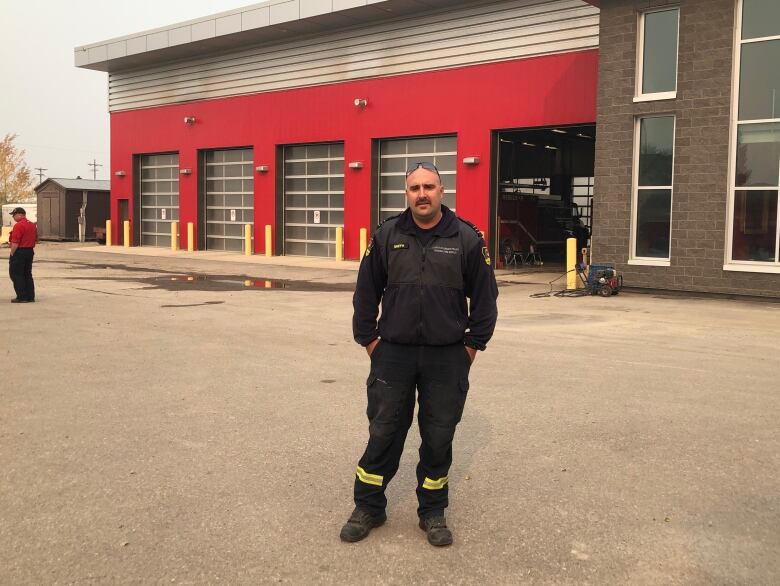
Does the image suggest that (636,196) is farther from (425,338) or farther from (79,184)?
(79,184)

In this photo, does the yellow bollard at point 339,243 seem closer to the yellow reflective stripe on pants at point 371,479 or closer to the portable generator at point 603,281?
the portable generator at point 603,281

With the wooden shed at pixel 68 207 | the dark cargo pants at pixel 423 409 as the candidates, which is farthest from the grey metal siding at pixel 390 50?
the dark cargo pants at pixel 423 409

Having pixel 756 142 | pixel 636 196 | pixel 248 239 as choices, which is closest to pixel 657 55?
pixel 756 142

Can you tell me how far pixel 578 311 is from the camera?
14.0 metres

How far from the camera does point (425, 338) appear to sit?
13.3ft

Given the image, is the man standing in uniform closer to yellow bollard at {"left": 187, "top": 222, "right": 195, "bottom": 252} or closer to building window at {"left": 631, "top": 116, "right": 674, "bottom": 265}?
building window at {"left": 631, "top": 116, "right": 674, "bottom": 265}

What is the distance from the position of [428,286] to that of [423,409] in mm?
637

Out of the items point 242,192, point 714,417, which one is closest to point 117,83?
Answer: point 242,192

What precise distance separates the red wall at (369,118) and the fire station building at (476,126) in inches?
2.6

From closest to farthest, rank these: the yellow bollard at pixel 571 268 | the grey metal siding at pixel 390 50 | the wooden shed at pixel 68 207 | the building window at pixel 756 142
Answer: the building window at pixel 756 142 < the yellow bollard at pixel 571 268 < the grey metal siding at pixel 390 50 < the wooden shed at pixel 68 207

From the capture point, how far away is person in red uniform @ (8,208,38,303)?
1415 centimetres

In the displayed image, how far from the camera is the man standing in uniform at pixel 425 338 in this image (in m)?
4.07

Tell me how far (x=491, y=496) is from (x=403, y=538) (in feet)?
2.52

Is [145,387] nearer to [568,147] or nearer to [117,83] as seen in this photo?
[568,147]
